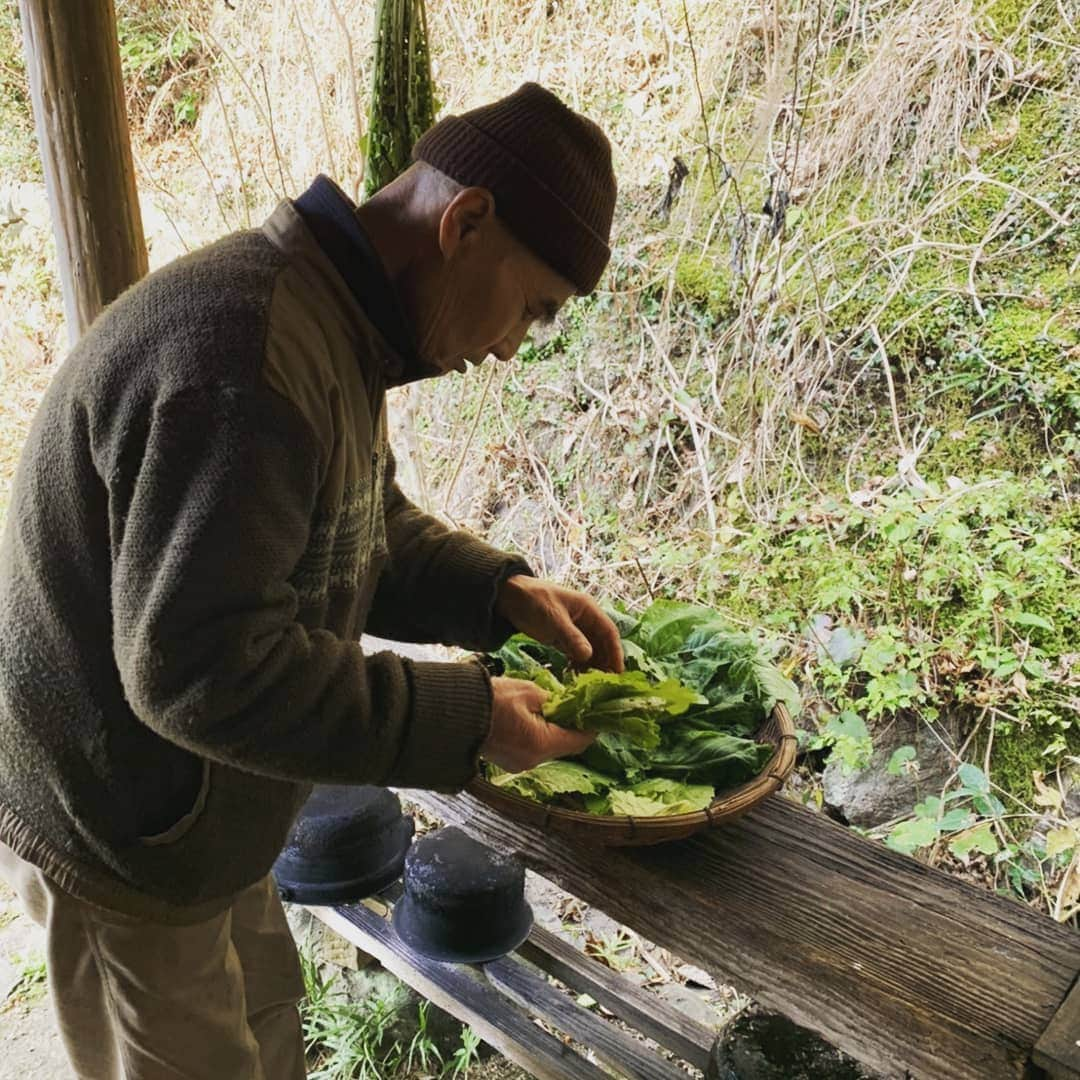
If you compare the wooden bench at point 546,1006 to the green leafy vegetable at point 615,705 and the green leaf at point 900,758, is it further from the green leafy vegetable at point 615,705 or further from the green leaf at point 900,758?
the green leaf at point 900,758

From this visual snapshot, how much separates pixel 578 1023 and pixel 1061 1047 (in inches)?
55.7

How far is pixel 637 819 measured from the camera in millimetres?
1812

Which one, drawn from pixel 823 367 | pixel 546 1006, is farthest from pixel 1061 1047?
pixel 823 367

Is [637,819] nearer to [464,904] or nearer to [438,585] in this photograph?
[438,585]

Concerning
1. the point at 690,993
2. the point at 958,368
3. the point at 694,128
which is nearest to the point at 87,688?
the point at 690,993

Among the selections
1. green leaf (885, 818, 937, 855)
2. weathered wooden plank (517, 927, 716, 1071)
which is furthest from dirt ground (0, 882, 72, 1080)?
green leaf (885, 818, 937, 855)

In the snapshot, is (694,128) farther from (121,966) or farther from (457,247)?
(121,966)

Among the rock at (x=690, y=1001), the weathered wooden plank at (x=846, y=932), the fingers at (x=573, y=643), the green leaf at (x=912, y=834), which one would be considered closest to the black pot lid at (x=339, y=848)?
the weathered wooden plank at (x=846, y=932)

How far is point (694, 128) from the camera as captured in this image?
16.6ft

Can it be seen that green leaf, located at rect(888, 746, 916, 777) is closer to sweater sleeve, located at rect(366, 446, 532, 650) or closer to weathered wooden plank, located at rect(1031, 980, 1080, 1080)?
weathered wooden plank, located at rect(1031, 980, 1080, 1080)

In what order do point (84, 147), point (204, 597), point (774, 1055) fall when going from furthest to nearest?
1. point (84, 147)
2. point (774, 1055)
3. point (204, 597)

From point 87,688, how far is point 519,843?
110cm

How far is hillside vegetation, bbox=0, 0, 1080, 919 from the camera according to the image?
3.74 m

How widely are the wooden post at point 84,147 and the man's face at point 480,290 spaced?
6.11 ft
